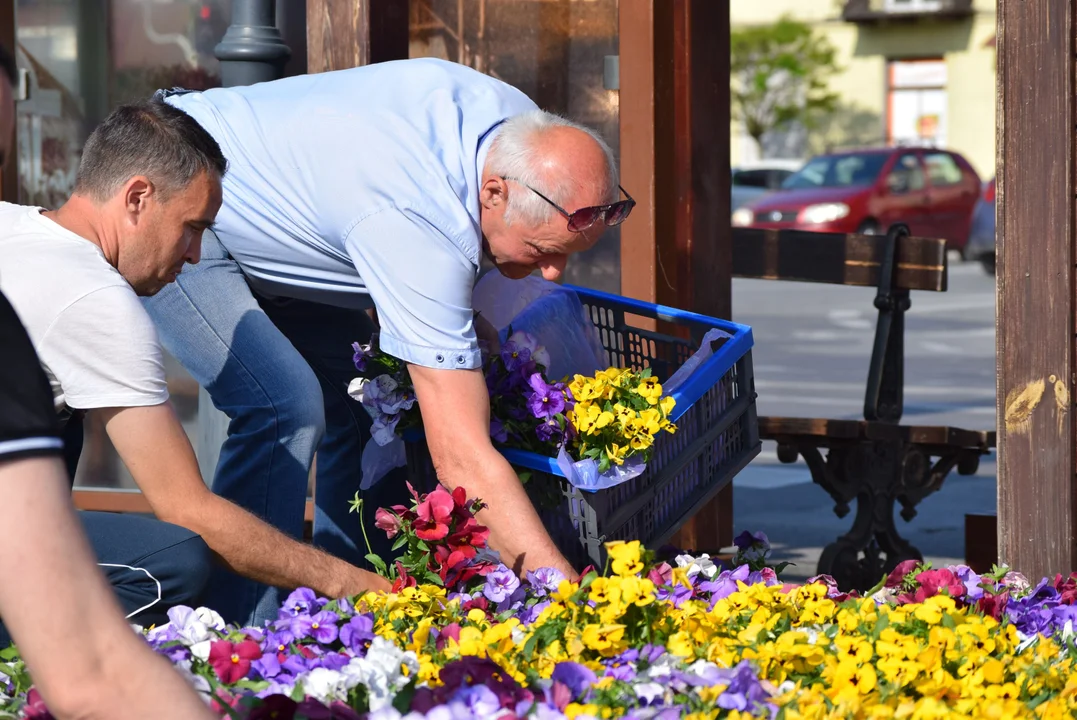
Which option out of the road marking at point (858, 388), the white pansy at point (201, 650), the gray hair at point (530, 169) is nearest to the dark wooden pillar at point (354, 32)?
the gray hair at point (530, 169)

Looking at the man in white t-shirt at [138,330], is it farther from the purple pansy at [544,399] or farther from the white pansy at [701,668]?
the white pansy at [701,668]

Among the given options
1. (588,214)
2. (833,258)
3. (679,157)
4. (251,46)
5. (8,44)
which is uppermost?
(8,44)

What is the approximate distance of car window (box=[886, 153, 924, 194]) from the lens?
20.8 meters

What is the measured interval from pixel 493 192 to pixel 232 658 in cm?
108

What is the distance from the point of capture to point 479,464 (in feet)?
8.60

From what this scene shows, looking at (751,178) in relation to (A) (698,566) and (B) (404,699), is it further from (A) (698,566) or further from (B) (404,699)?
(B) (404,699)

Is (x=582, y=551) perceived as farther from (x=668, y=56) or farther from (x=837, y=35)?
(x=837, y=35)

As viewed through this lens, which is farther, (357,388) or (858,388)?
(858,388)

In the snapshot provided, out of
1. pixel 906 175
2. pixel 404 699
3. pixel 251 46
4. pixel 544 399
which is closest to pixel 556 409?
pixel 544 399

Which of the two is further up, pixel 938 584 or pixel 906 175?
pixel 906 175

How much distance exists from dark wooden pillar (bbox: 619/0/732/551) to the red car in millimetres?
16251

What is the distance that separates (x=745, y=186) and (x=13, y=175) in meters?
21.3

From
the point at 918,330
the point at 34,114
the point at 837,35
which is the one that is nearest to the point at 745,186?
the point at 837,35

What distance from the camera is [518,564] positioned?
2.64 metres
